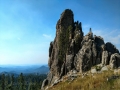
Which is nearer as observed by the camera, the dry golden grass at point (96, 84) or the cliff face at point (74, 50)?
the dry golden grass at point (96, 84)

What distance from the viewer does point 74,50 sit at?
68062 millimetres

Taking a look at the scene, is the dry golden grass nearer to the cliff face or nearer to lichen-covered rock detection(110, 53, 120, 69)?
lichen-covered rock detection(110, 53, 120, 69)

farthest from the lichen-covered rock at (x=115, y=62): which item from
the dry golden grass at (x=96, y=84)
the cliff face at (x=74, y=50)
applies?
the dry golden grass at (x=96, y=84)

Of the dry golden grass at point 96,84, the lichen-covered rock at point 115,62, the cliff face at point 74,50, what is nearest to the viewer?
the dry golden grass at point 96,84

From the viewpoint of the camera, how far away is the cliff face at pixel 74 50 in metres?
54.4

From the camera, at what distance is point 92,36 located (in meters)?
64.0

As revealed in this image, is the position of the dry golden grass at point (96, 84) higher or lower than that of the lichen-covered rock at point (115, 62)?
lower

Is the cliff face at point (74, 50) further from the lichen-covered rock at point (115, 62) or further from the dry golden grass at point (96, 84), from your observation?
the dry golden grass at point (96, 84)

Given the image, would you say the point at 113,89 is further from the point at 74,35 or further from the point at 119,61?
the point at 74,35

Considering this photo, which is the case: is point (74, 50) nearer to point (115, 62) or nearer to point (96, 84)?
point (115, 62)

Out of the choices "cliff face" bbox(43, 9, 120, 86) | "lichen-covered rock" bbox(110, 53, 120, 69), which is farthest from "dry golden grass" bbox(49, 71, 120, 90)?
"cliff face" bbox(43, 9, 120, 86)

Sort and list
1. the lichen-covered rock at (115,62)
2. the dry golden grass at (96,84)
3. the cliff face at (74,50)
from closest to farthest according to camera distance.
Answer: the dry golden grass at (96,84)
the lichen-covered rock at (115,62)
the cliff face at (74,50)

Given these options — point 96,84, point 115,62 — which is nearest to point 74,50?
point 115,62

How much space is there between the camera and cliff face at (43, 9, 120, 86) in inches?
2141
